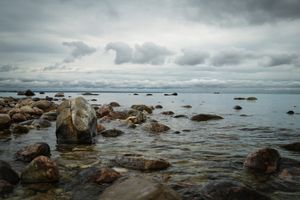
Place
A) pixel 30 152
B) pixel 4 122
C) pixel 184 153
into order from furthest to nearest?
pixel 4 122
pixel 184 153
pixel 30 152

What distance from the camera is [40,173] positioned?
9.05 metres

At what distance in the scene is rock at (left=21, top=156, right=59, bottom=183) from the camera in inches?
354

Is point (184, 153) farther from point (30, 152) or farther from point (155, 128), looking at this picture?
point (155, 128)

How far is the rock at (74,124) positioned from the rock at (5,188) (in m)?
7.83

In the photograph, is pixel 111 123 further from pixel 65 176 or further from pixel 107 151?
pixel 65 176

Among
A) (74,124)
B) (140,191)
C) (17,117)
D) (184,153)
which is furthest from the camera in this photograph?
(17,117)

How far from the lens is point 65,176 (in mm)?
9672

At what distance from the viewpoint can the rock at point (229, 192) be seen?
734cm

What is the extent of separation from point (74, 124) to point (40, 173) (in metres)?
7.37

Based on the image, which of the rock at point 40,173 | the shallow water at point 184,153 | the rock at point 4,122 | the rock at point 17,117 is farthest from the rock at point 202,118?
the rock at point 40,173

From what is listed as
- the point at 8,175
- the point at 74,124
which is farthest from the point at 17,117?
the point at 8,175

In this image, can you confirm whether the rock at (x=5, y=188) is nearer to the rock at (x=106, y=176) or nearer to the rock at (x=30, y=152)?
the rock at (x=106, y=176)

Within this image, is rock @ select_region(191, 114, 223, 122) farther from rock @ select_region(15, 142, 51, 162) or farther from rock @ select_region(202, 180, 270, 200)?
rock @ select_region(202, 180, 270, 200)

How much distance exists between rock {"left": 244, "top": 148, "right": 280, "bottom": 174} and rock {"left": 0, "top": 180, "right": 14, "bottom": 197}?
7.88m
